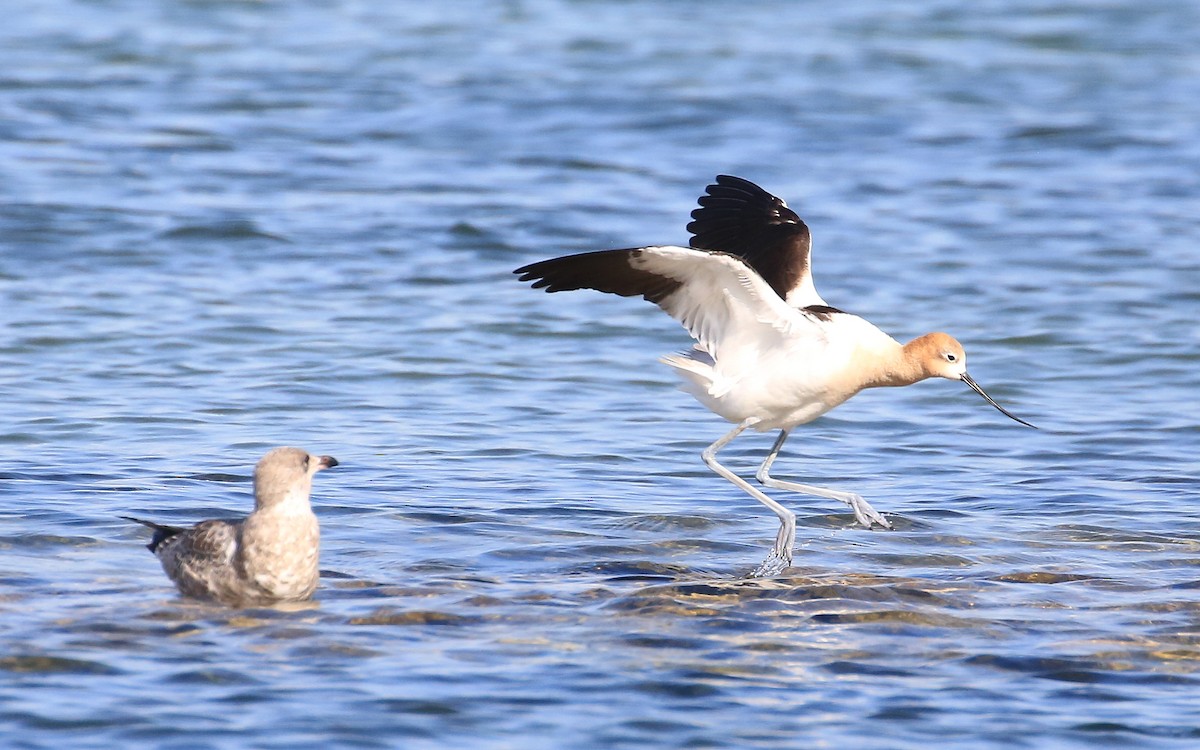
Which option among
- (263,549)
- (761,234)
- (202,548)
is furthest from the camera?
(761,234)

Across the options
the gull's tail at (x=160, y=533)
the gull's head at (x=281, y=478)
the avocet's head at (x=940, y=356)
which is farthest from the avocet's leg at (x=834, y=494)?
the gull's tail at (x=160, y=533)

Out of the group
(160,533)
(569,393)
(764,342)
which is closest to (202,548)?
(160,533)

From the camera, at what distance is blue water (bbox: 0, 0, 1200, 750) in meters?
6.48

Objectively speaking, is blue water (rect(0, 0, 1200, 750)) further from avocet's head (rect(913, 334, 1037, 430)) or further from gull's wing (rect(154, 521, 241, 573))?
avocet's head (rect(913, 334, 1037, 430))

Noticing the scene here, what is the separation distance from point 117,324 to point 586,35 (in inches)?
547

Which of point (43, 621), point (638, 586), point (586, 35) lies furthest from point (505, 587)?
point (586, 35)

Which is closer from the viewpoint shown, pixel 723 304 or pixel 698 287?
pixel 698 287

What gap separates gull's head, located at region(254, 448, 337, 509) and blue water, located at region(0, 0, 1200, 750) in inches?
18.2

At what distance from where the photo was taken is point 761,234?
32.2 feet

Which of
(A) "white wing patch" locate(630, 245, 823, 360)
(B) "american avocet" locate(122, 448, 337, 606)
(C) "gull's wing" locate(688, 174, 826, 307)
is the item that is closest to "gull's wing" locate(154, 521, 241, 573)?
(B) "american avocet" locate(122, 448, 337, 606)

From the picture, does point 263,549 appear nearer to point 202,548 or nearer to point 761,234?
point 202,548

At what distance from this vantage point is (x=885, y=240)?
16219 millimetres

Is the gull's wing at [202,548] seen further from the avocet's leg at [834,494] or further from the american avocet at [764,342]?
the avocet's leg at [834,494]

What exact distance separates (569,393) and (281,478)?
187 inches
